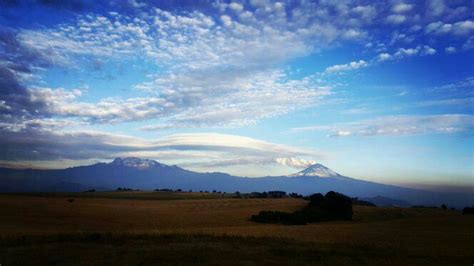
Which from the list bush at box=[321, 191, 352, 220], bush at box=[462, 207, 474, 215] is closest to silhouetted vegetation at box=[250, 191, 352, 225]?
bush at box=[321, 191, 352, 220]

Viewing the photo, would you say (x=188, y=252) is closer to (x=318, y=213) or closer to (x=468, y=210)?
(x=318, y=213)

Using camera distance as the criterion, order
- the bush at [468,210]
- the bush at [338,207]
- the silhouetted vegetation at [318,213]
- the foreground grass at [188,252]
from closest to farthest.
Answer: the foreground grass at [188,252]
the silhouetted vegetation at [318,213]
the bush at [338,207]
the bush at [468,210]

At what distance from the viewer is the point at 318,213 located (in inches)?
2842

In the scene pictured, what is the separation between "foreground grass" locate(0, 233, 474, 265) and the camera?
2344 centimetres

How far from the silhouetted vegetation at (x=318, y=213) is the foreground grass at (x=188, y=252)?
113ft

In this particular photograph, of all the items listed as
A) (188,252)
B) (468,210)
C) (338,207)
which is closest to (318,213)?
(338,207)

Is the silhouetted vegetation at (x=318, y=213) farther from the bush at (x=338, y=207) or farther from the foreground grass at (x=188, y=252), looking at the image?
the foreground grass at (x=188, y=252)

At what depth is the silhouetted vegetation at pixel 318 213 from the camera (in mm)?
66188

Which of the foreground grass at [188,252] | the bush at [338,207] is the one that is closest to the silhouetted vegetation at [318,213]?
the bush at [338,207]

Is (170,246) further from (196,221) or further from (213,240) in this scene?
(196,221)

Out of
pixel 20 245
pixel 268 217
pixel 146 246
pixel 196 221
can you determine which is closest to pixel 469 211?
pixel 268 217

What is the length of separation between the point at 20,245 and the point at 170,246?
400 inches

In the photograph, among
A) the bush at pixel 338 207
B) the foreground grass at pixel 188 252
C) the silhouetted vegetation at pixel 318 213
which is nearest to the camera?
the foreground grass at pixel 188 252

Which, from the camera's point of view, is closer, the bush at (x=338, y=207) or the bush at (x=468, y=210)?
the bush at (x=338, y=207)
